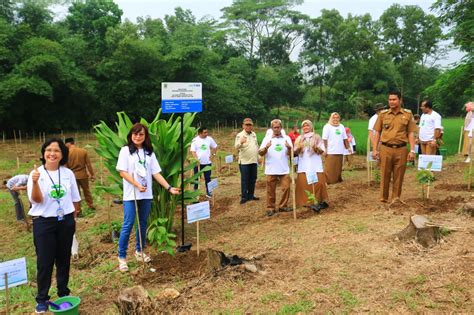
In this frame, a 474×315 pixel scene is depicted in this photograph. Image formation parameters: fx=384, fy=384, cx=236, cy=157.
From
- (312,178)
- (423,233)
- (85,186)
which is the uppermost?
(312,178)

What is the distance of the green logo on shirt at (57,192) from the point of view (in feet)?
10.8

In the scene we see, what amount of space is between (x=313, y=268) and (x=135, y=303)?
67.7 inches

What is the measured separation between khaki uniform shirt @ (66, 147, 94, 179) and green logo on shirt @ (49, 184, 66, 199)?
4088 millimetres

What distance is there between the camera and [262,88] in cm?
3350

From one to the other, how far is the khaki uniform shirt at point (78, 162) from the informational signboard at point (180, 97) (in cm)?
338

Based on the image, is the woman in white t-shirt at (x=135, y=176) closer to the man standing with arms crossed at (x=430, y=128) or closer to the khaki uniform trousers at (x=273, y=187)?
the khaki uniform trousers at (x=273, y=187)

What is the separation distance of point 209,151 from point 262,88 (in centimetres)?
2636

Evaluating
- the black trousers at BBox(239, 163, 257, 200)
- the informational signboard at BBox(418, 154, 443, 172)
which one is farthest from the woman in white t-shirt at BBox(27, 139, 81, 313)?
the informational signboard at BBox(418, 154, 443, 172)

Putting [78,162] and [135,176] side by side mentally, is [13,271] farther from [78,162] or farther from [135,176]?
[78,162]

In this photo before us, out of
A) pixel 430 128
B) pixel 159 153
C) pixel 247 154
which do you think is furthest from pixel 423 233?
pixel 430 128

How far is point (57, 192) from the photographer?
3.32 meters

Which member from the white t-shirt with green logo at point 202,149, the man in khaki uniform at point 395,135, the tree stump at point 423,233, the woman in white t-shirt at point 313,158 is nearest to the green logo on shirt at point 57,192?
the tree stump at point 423,233

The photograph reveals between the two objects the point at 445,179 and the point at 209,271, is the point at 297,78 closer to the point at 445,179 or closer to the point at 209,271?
the point at 445,179

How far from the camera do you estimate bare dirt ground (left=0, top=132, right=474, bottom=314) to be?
309 centimetres
